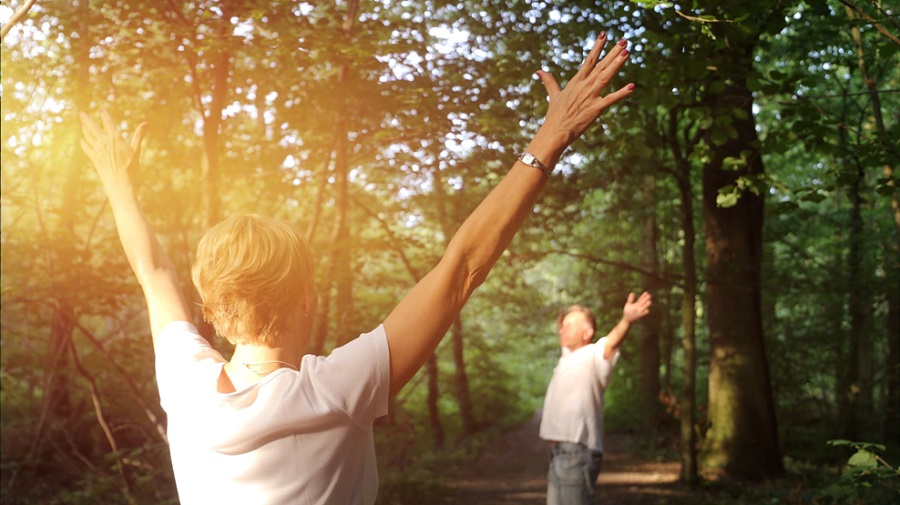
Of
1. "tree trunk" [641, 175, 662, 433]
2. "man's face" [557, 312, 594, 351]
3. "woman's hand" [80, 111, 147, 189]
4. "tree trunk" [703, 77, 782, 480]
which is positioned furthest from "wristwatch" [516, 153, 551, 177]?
"tree trunk" [641, 175, 662, 433]

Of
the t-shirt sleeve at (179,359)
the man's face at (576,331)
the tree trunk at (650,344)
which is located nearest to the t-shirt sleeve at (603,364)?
the man's face at (576,331)

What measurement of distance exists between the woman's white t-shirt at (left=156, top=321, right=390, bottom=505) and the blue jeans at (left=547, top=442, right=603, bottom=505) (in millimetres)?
4496

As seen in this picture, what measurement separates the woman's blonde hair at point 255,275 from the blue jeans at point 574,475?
14.8ft

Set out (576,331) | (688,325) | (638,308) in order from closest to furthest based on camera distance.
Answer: (638,308) < (576,331) < (688,325)

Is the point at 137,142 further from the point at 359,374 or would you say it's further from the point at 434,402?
the point at 434,402

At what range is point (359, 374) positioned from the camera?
64.0 inches

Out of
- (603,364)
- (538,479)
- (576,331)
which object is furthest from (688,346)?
(603,364)

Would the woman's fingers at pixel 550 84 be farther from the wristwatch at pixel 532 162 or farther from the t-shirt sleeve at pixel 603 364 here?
the t-shirt sleeve at pixel 603 364

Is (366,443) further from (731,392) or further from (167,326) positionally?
(731,392)

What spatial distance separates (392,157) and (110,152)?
7.57 meters

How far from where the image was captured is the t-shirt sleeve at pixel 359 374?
1.62 meters

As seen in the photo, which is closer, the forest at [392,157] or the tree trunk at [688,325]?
the forest at [392,157]

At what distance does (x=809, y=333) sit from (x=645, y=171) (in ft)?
28.6

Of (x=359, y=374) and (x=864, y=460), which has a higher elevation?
(x=359, y=374)
